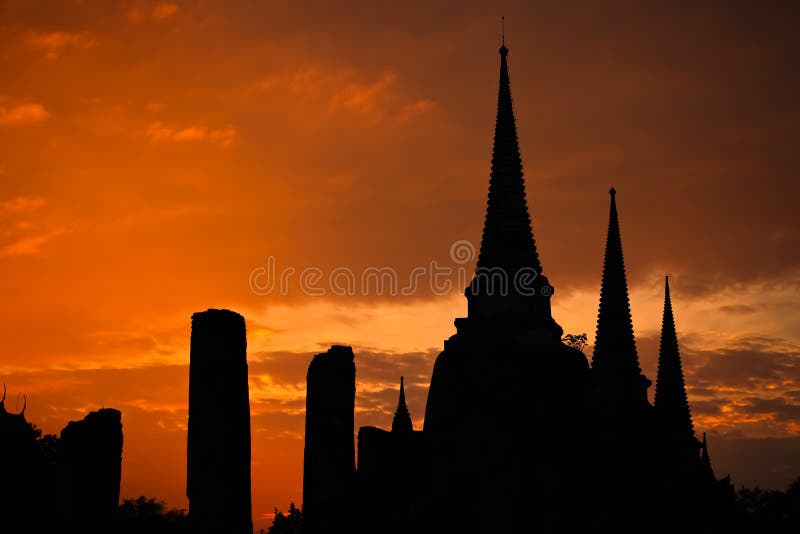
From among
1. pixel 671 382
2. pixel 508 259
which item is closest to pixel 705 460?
pixel 671 382

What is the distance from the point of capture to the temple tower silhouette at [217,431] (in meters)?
19.4

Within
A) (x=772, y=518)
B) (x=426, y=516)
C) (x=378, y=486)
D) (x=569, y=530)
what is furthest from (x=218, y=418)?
(x=772, y=518)

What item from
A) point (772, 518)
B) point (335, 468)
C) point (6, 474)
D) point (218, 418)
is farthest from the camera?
point (772, 518)

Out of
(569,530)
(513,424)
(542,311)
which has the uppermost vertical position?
(542,311)

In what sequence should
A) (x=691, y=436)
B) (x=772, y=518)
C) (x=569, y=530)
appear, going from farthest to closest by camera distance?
(x=772, y=518)
(x=691, y=436)
(x=569, y=530)

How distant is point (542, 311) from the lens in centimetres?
3091

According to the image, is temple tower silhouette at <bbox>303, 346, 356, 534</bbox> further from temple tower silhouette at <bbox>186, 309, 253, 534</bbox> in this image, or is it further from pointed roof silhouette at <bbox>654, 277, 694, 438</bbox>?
pointed roof silhouette at <bbox>654, 277, 694, 438</bbox>

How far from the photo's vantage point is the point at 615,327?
3747 centimetres

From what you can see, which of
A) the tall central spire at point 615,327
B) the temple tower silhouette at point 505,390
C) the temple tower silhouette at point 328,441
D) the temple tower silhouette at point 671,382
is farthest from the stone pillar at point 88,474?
the temple tower silhouette at point 671,382

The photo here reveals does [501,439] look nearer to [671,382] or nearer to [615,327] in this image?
[615,327]

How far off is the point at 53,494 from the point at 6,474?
849mm

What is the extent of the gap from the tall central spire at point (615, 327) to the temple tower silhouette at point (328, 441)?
1515 centimetres

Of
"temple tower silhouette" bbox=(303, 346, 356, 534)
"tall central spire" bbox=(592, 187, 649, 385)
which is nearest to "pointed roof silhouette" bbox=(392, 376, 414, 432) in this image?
"tall central spire" bbox=(592, 187, 649, 385)

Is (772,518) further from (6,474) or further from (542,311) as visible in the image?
(6,474)
